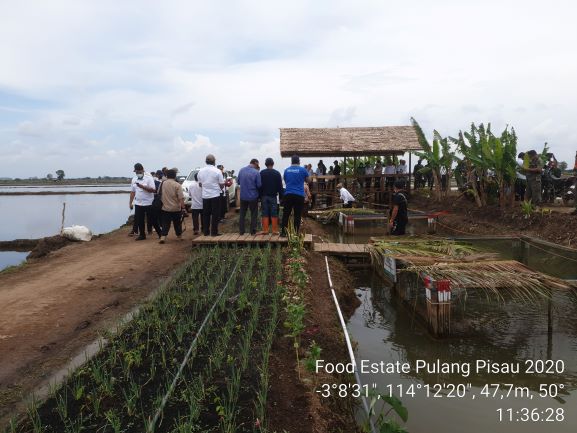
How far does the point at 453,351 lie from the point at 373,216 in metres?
9.15

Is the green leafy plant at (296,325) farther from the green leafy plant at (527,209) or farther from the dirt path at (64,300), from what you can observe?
the green leafy plant at (527,209)

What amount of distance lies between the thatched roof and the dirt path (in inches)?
345

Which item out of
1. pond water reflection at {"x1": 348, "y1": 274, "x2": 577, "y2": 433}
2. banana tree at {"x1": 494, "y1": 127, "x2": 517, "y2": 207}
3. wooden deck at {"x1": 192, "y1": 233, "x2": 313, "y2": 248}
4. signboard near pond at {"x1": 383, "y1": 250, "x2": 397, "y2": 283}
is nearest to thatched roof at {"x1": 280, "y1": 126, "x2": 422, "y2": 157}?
banana tree at {"x1": 494, "y1": 127, "x2": 517, "y2": 207}

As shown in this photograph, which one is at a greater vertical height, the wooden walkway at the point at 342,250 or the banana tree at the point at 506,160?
the banana tree at the point at 506,160

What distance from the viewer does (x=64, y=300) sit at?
595 cm

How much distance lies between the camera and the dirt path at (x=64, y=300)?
4.02 m

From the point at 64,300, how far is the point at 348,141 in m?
14.1

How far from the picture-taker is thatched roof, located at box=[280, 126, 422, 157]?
17.8 m

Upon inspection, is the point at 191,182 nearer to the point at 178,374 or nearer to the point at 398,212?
the point at 398,212

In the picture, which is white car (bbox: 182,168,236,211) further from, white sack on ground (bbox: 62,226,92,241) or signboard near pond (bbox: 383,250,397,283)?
signboard near pond (bbox: 383,250,397,283)

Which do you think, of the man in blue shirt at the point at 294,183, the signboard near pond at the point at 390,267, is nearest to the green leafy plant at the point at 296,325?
the signboard near pond at the point at 390,267

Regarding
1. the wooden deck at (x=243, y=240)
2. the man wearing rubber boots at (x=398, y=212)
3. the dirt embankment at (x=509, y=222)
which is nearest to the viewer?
the man wearing rubber boots at (x=398, y=212)

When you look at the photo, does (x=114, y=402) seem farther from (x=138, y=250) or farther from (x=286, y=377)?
(x=138, y=250)

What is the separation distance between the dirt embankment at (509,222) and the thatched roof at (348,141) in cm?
307
